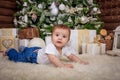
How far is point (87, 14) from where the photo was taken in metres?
3.74

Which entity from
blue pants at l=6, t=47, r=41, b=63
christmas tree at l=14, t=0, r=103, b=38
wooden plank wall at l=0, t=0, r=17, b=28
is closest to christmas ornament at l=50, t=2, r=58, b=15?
christmas tree at l=14, t=0, r=103, b=38

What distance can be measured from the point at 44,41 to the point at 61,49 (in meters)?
1.38

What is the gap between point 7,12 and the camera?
13.6 feet

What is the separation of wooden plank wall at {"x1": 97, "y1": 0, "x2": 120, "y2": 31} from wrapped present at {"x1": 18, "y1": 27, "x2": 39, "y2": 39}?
141 centimetres

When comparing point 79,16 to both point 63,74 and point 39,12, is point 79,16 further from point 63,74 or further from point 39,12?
point 63,74

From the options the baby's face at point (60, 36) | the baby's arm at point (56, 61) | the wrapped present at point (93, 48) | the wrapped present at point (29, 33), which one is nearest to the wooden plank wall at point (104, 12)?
the wrapped present at point (29, 33)

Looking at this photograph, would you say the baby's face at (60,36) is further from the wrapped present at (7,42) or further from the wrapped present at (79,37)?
the wrapped present at (7,42)

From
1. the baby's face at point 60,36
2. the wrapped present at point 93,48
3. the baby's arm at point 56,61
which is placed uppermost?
the baby's face at point 60,36

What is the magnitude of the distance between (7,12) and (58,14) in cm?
110

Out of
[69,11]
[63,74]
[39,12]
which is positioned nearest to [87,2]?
[69,11]

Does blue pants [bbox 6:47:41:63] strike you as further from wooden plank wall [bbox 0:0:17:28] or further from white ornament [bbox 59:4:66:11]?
wooden plank wall [bbox 0:0:17:28]

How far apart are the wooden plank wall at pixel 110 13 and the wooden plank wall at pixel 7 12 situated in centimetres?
168

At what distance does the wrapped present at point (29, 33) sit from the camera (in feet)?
11.7

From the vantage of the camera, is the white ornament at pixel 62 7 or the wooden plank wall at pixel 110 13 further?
the wooden plank wall at pixel 110 13
